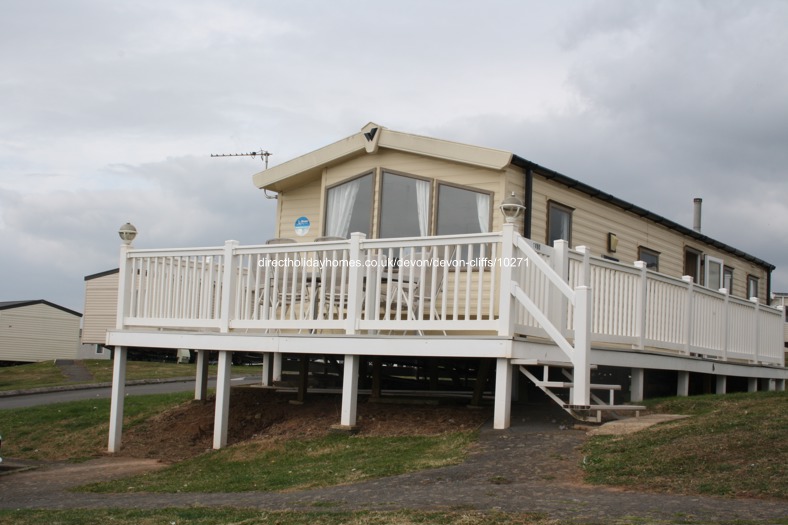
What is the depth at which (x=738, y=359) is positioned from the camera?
15.4 meters

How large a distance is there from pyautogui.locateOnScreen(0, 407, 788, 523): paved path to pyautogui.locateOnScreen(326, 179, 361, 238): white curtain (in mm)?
4794

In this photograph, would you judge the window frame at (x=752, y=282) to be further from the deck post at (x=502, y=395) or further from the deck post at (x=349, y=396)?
the deck post at (x=349, y=396)

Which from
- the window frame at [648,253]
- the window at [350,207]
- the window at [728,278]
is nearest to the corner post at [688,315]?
the window frame at [648,253]

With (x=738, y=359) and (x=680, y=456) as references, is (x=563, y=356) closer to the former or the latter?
(x=680, y=456)

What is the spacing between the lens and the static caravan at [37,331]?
4456cm

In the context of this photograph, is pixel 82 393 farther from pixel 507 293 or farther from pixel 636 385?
pixel 507 293

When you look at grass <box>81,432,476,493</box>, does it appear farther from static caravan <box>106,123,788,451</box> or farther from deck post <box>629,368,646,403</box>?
deck post <box>629,368,646,403</box>

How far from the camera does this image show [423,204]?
42.9 ft

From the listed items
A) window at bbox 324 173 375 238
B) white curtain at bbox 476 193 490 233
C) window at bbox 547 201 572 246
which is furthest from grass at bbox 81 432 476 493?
window at bbox 547 201 572 246

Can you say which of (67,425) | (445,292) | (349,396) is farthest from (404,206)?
(67,425)

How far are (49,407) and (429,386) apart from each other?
7.93m

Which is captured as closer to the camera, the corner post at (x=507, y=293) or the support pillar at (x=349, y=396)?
the corner post at (x=507, y=293)

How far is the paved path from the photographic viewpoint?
6.28m

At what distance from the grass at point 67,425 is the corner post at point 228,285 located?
2.95m
